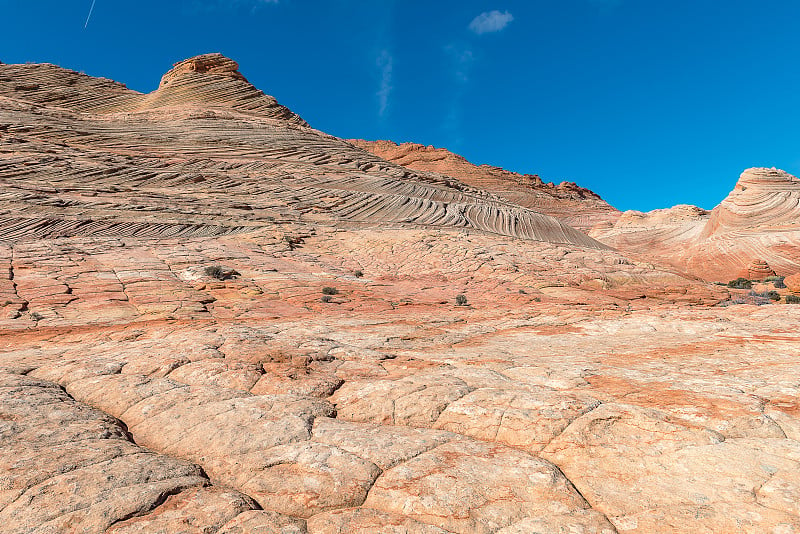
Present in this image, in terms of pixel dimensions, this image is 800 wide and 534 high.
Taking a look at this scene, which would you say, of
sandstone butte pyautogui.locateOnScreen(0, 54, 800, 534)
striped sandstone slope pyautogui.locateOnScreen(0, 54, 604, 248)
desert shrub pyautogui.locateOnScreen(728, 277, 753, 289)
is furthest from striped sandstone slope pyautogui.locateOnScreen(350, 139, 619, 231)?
sandstone butte pyautogui.locateOnScreen(0, 54, 800, 534)

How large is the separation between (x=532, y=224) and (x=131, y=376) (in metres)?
28.5

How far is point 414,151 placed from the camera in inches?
3164

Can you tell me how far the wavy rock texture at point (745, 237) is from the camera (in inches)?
989

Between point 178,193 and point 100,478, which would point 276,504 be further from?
point 178,193

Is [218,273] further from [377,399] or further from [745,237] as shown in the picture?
[745,237]

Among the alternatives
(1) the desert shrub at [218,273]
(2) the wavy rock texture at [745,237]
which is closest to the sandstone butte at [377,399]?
(1) the desert shrub at [218,273]

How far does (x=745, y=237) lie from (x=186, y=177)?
34.7 metres

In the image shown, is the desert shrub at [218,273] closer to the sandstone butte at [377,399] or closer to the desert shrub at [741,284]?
the sandstone butte at [377,399]

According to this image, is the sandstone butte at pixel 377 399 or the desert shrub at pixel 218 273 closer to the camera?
the sandstone butte at pixel 377 399

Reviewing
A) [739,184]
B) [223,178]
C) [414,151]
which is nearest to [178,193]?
[223,178]

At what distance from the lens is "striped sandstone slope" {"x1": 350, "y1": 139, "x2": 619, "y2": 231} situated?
224 ft

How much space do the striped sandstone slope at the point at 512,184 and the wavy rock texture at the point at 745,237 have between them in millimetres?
25521

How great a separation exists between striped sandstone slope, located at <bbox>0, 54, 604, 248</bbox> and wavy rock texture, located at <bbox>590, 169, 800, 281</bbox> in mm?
6947

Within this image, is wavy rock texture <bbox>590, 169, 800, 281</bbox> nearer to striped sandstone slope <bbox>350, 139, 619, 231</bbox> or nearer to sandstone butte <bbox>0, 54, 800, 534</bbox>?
sandstone butte <bbox>0, 54, 800, 534</bbox>
